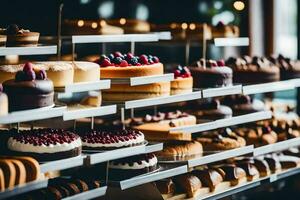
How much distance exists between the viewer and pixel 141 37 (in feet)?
18.2

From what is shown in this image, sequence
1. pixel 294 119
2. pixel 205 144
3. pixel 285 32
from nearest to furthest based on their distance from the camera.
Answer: pixel 205 144 → pixel 294 119 → pixel 285 32

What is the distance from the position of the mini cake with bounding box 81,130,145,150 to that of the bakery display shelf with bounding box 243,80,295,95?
1323mm

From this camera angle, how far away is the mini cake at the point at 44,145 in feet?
15.3

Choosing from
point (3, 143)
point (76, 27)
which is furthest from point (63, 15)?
point (3, 143)

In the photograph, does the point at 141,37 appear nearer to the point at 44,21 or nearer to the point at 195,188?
the point at 195,188

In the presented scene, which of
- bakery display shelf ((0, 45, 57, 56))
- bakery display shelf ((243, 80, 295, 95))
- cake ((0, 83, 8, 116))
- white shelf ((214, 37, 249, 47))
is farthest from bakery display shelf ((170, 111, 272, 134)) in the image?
cake ((0, 83, 8, 116))

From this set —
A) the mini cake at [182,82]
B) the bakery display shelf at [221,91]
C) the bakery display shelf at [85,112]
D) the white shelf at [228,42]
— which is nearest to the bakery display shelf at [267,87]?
the bakery display shelf at [221,91]

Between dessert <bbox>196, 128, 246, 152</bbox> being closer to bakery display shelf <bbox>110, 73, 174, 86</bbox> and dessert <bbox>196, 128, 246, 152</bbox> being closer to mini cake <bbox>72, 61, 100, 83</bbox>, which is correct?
bakery display shelf <bbox>110, 73, 174, 86</bbox>

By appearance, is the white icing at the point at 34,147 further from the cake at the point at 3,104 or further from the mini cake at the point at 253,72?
Answer: the mini cake at the point at 253,72

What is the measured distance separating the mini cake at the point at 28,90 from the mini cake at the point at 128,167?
3.17 ft

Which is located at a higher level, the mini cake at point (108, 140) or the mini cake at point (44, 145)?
the mini cake at point (44, 145)

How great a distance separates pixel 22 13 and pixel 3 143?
3313 mm

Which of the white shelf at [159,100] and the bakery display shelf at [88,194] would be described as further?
the white shelf at [159,100]

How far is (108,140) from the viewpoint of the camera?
17.2 ft
